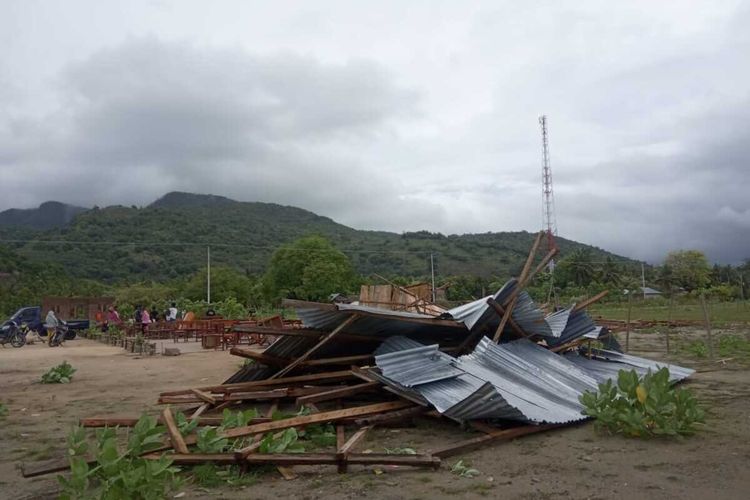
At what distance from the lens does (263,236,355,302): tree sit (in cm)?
5428

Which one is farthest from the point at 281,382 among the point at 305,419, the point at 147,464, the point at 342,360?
the point at 147,464

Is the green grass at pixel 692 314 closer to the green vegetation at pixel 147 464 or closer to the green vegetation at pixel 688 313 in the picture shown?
the green vegetation at pixel 688 313

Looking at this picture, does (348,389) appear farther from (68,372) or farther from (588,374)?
(68,372)

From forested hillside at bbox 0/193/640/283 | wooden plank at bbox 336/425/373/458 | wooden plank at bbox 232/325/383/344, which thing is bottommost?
wooden plank at bbox 336/425/373/458

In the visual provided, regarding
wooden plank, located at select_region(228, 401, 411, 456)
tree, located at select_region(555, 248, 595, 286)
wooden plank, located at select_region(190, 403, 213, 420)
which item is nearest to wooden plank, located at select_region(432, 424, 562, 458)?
wooden plank, located at select_region(228, 401, 411, 456)

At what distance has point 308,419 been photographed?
553 centimetres

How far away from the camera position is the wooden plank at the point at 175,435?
4.81 m

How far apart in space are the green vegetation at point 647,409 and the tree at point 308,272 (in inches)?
1906

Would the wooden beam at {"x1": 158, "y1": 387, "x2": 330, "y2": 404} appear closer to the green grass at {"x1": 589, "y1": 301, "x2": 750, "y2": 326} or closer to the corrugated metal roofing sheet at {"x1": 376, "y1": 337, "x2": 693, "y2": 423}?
→ the corrugated metal roofing sheet at {"x1": 376, "y1": 337, "x2": 693, "y2": 423}

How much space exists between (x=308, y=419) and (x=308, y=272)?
162 feet

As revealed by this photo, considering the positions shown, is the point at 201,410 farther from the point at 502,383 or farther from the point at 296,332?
the point at 502,383

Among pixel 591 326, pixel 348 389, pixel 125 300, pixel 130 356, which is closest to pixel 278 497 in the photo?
pixel 348 389

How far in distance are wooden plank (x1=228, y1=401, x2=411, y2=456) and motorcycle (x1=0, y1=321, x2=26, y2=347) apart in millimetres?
19524

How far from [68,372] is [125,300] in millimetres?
32230
